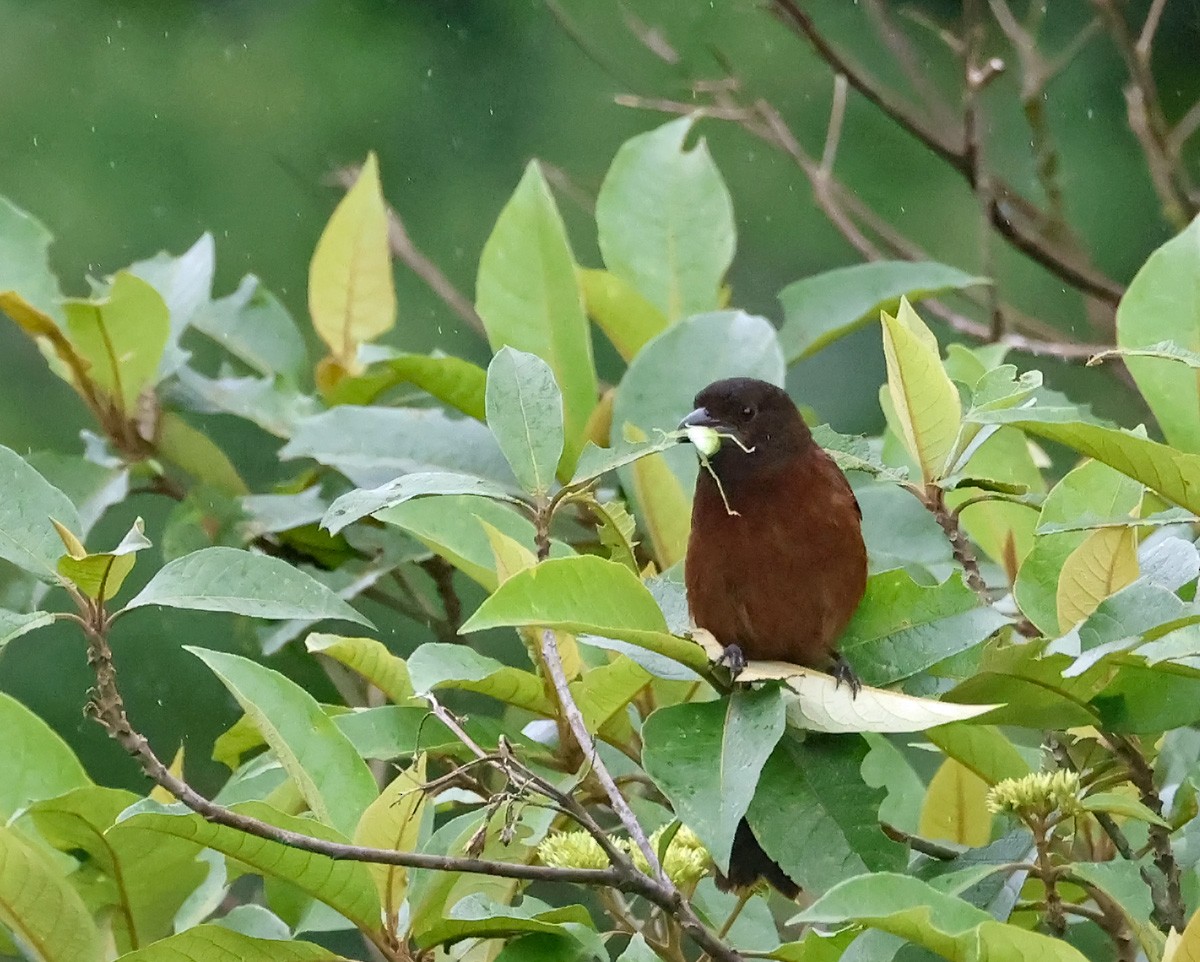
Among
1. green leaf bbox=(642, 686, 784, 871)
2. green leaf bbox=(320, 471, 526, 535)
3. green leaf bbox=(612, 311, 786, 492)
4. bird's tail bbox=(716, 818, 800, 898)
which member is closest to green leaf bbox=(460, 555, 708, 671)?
green leaf bbox=(642, 686, 784, 871)

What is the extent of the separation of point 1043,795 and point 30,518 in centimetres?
84

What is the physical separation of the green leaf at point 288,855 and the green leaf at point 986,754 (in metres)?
0.54

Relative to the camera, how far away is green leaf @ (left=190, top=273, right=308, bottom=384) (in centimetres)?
245

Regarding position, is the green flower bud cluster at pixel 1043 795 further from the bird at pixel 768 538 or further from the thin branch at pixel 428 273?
the thin branch at pixel 428 273

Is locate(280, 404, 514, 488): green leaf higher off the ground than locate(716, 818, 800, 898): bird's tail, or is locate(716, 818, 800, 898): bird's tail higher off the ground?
locate(280, 404, 514, 488): green leaf

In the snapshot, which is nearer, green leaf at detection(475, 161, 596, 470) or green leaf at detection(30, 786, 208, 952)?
green leaf at detection(30, 786, 208, 952)

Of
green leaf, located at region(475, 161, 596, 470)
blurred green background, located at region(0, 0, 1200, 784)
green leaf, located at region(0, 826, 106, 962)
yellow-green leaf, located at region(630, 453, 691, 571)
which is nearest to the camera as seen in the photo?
green leaf, located at region(0, 826, 106, 962)

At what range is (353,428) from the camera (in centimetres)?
200

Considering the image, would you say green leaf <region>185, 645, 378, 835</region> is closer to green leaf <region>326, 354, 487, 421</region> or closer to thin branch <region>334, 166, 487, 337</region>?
green leaf <region>326, 354, 487, 421</region>

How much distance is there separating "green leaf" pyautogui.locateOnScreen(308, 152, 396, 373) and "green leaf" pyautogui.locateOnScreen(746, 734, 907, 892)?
117 cm

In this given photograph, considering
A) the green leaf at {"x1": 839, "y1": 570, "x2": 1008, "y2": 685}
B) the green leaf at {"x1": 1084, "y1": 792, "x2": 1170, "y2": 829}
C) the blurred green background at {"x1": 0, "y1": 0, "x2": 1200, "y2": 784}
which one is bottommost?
the blurred green background at {"x1": 0, "y1": 0, "x2": 1200, "y2": 784}

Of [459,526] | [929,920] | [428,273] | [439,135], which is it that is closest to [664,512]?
[459,526]

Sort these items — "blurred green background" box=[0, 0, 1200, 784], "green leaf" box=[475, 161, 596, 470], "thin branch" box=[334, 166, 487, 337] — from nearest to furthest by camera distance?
"green leaf" box=[475, 161, 596, 470]
"thin branch" box=[334, 166, 487, 337]
"blurred green background" box=[0, 0, 1200, 784]

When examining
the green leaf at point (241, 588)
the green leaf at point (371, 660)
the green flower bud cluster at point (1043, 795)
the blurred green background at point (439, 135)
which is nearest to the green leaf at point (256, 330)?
the green leaf at point (371, 660)
